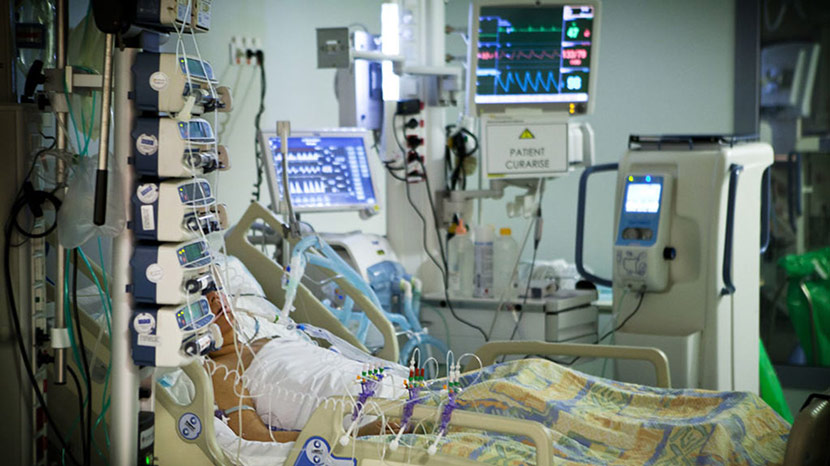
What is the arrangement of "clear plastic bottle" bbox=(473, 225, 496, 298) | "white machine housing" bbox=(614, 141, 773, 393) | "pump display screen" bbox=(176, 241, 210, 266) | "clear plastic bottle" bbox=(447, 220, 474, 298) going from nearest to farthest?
"pump display screen" bbox=(176, 241, 210, 266) < "white machine housing" bbox=(614, 141, 773, 393) < "clear plastic bottle" bbox=(473, 225, 496, 298) < "clear plastic bottle" bbox=(447, 220, 474, 298)

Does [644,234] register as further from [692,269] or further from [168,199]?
[168,199]

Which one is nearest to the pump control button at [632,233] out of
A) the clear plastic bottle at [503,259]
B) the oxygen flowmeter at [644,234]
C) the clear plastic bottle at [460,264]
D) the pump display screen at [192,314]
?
the oxygen flowmeter at [644,234]

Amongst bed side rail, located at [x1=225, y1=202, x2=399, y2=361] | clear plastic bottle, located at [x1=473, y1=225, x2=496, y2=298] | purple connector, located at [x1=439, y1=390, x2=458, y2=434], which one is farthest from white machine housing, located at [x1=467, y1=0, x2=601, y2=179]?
purple connector, located at [x1=439, y1=390, x2=458, y2=434]

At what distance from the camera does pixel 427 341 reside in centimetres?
443

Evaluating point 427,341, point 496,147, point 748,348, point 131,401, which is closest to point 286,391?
point 131,401

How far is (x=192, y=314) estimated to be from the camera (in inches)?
99.3

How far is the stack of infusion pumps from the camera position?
2.43 meters

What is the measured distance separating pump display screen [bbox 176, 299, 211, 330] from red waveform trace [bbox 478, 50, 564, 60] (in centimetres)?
235

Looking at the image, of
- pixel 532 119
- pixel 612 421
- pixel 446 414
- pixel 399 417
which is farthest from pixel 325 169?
pixel 446 414

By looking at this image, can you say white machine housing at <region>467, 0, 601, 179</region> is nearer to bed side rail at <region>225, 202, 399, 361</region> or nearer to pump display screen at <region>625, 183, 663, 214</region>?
pump display screen at <region>625, 183, 663, 214</region>

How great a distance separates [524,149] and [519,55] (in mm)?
425

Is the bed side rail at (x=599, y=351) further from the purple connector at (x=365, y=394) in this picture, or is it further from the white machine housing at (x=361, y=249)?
the white machine housing at (x=361, y=249)

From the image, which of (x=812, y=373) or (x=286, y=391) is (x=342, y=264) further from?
(x=812, y=373)

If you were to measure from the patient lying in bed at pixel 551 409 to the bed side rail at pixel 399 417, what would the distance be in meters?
0.08
